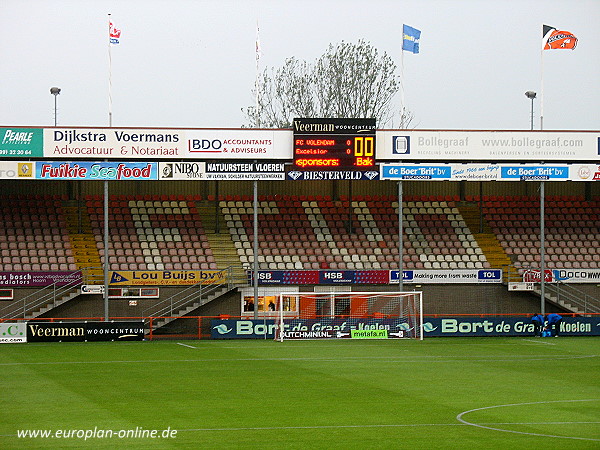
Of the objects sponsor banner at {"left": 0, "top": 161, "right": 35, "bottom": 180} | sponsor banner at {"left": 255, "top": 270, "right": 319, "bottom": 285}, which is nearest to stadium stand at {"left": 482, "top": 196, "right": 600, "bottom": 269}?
sponsor banner at {"left": 255, "top": 270, "right": 319, "bottom": 285}

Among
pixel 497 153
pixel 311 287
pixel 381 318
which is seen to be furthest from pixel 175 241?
pixel 497 153

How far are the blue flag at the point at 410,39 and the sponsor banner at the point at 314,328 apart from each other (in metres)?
12.5

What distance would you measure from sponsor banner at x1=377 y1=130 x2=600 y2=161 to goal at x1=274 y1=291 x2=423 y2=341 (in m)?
6.85

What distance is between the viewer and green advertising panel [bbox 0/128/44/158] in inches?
1625

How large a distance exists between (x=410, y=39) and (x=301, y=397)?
26036 millimetres

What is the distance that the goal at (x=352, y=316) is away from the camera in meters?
38.3

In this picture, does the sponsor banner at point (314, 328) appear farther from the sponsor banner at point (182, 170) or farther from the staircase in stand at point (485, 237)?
the staircase in stand at point (485, 237)

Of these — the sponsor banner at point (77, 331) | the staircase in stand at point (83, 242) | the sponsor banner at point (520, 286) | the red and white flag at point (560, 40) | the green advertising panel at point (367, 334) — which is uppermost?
the red and white flag at point (560, 40)

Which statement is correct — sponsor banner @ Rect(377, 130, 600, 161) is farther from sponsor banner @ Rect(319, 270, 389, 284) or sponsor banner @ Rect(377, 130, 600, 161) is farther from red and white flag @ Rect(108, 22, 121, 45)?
red and white flag @ Rect(108, 22, 121, 45)

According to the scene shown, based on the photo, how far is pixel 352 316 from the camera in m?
39.2

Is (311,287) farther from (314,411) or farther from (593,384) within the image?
(314,411)

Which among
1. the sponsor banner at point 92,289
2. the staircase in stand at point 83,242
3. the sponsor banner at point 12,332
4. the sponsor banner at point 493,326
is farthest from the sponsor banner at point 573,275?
the sponsor banner at point 12,332

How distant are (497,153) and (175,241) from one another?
50.7 feet

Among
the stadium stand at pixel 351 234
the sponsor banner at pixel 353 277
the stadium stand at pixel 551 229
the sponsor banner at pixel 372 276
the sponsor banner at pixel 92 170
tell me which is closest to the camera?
the sponsor banner at pixel 92 170
